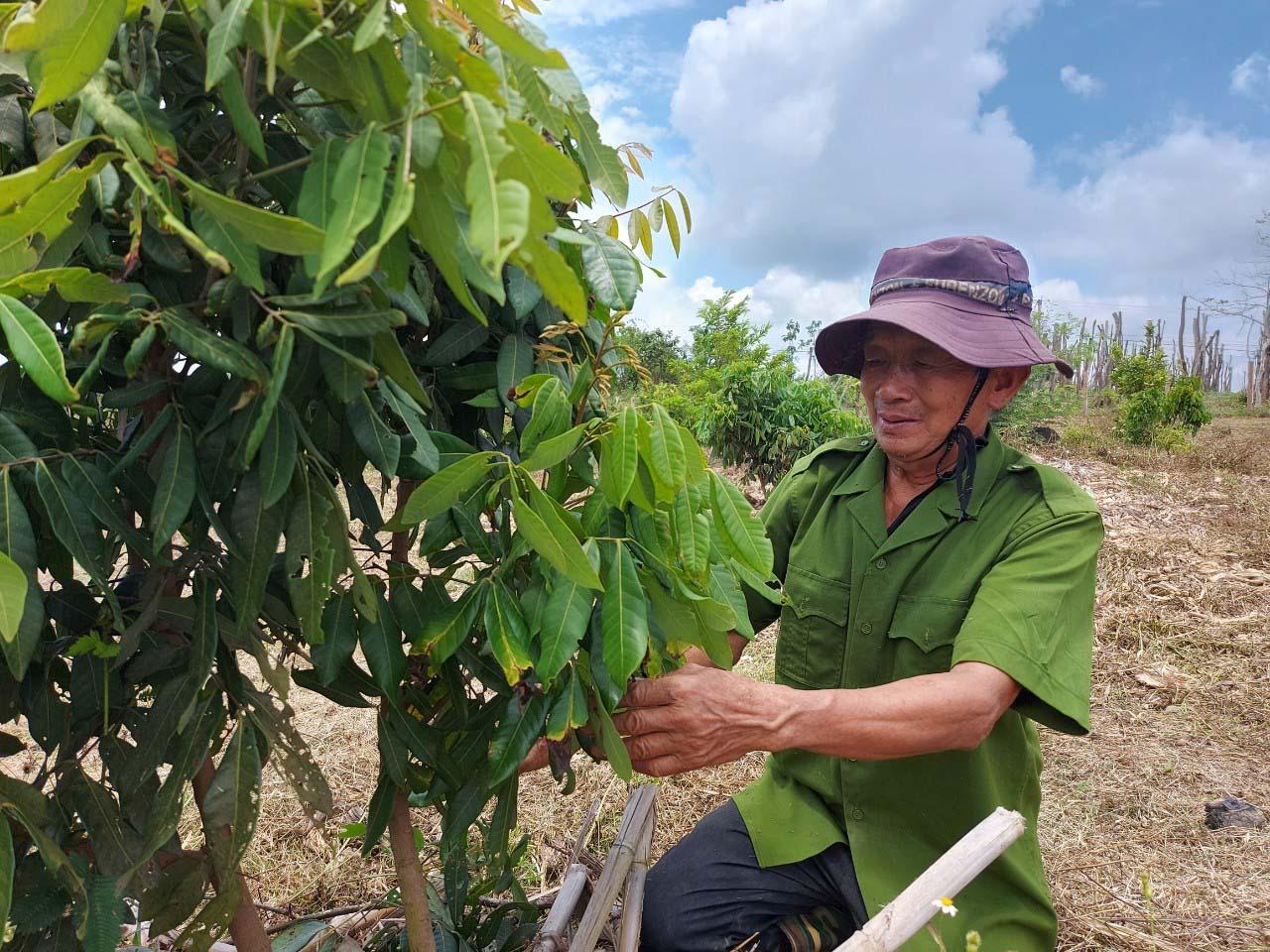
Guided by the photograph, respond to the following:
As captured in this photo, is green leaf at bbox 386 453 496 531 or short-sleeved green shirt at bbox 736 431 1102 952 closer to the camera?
green leaf at bbox 386 453 496 531

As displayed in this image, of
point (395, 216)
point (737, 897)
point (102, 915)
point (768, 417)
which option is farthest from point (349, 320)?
point (768, 417)

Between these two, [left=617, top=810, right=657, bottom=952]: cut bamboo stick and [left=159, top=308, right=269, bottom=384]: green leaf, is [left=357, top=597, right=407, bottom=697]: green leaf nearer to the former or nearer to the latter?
[left=159, top=308, right=269, bottom=384]: green leaf

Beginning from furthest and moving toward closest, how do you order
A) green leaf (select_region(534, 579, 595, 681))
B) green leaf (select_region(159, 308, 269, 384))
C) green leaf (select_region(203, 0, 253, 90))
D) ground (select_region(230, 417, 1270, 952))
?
1. ground (select_region(230, 417, 1270, 952))
2. green leaf (select_region(534, 579, 595, 681))
3. green leaf (select_region(159, 308, 269, 384))
4. green leaf (select_region(203, 0, 253, 90))

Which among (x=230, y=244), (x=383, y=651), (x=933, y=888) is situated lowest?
(x=933, y=888)

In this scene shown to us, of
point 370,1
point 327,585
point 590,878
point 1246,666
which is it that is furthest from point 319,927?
point 1246,666

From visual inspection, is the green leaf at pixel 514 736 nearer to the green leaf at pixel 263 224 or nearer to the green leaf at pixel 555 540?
the green leaf at pixel 555 540

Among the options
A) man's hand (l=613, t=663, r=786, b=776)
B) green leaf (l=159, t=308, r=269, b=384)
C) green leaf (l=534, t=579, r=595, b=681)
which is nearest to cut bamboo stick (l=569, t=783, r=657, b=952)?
man's hand (l=613, t=663, r=786, b=776)

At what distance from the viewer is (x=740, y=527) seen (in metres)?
1.00

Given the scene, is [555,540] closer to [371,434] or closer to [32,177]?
[371,434]

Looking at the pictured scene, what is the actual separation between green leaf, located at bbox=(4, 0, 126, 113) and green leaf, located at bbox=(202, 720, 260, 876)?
670 millimetres

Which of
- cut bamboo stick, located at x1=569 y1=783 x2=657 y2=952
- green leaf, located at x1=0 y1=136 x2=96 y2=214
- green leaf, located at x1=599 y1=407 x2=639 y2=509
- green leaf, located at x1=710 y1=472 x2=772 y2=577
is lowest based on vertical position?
cut bamboo stick, located at x1=569 y1=783 x2=657 y2=952

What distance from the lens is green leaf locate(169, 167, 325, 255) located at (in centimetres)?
59

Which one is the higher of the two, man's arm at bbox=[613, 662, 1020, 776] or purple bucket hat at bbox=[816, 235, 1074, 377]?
purple bucket hat at bbox=[816, 235, 1074, 377]

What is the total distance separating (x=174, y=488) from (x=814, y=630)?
4.85ft
